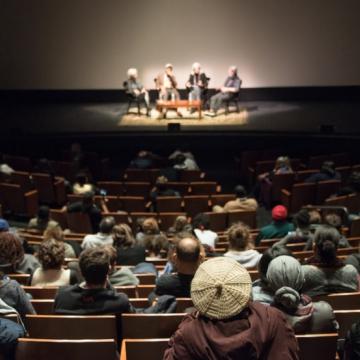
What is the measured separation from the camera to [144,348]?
2.65m

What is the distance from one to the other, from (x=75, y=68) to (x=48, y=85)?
0.79 m

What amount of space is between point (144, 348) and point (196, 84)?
9137 mm

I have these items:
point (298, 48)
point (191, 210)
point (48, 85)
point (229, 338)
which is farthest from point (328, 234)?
point (48, 85)

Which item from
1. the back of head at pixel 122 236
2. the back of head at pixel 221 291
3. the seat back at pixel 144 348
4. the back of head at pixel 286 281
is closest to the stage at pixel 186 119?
the back of head at pixel 122 236

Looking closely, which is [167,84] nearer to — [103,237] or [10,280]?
[103,237]

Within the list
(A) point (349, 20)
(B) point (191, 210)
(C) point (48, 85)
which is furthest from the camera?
(C) point (48, 85)

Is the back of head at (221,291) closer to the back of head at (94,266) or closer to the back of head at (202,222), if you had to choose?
the back of head at (94,266)

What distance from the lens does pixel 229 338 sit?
1762 mm

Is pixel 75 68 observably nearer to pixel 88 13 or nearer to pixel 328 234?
pixel 88 13

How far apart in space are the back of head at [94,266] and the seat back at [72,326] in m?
0.19

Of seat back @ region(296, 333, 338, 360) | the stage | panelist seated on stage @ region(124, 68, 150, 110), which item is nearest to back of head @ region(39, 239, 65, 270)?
seat back @ region(296, 333, 338, 360)

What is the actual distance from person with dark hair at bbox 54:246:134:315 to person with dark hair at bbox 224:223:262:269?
179 cm

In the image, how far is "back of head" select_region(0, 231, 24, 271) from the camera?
3.82 m

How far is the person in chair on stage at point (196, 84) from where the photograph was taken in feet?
37.0
